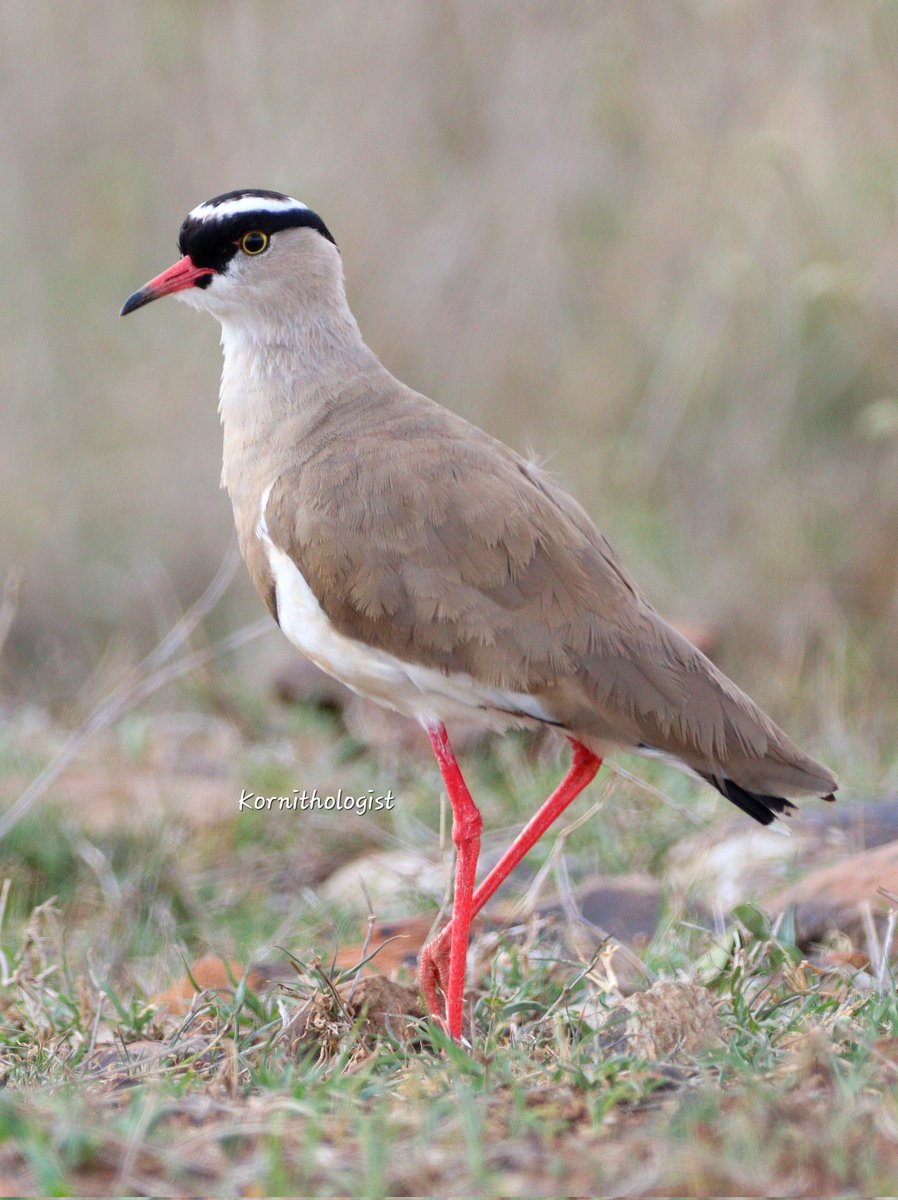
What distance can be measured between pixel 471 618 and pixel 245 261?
1263 millimetres

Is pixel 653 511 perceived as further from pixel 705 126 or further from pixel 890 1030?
pixel 890 1030

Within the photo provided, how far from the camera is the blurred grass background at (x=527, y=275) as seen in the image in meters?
6.93

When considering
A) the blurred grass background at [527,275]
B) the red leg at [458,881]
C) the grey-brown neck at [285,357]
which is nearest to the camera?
the red leg at [458,881]

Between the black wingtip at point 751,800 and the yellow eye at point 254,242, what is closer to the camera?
the black wingtip at point 751,800

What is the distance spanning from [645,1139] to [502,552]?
4.68ft

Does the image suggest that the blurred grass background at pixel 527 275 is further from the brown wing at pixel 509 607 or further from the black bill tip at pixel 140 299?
the black bill tip at pixel 140 299

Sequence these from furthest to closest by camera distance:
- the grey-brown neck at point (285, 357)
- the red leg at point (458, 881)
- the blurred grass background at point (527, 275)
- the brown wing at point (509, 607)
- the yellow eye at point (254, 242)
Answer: the blurred grass background at point (527, 275) < the yellow eye at point (254, 242) < the grey-brown neck at point (285, 357) < the brown wing at point (509, 607) < the red leg at point (458, 881)

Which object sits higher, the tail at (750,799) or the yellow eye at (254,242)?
the yellow eye at (254,242)

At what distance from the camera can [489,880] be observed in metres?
3.58

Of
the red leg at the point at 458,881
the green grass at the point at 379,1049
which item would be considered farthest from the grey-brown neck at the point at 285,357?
the green grass at the point at 379,1049

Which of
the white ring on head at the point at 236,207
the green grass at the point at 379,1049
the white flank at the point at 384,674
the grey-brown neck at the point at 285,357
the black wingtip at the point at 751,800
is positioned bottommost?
the green grass at the point at 379,1049

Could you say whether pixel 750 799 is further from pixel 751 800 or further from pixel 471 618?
pixel 471 618

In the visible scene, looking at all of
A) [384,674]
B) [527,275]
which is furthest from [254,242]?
[527,275]

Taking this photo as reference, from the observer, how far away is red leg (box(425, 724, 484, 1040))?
10.7 feet
